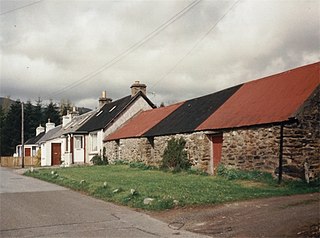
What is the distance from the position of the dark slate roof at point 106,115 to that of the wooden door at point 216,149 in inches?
702

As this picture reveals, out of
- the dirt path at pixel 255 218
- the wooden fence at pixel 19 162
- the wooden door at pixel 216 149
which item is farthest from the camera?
the wooden fence at pixel 19 162

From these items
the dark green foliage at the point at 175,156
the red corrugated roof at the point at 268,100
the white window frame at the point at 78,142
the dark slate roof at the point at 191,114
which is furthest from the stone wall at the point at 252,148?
the white window frame at the point at 78,142

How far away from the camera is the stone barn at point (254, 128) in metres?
15.5

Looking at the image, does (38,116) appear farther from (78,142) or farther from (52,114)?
(78,142)

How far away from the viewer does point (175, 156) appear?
23625 mm

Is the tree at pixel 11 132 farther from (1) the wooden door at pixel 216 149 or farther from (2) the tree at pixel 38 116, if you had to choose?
(1) the wooden door at pixel 216 149

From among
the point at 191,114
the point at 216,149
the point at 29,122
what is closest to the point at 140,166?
the point at 191,114

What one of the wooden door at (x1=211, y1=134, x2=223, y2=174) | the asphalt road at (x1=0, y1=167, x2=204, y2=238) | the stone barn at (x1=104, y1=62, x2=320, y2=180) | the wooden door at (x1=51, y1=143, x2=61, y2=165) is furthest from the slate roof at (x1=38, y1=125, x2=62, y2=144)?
the asphalt road at (x1=0, y1=167, x2=204, y2=238)

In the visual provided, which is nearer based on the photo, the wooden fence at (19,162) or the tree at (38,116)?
the wooden fence at (19,162)

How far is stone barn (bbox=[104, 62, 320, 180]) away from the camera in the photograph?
15.5 meters

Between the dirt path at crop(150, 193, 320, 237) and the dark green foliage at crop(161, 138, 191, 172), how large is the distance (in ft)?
34.7

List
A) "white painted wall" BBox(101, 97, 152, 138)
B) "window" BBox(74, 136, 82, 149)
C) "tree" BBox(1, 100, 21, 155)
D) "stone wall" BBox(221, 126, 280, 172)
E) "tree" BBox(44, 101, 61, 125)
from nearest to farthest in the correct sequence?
"stone wall" BBox(221, 126, 280, 172), "white painted wall" BBox(101, 97, 152, 138), "window" BBox(74, 136, 82, 149), "tree" BBox(1, 100, 21, 155), "tree" BBox(44, 101, 61, 125)

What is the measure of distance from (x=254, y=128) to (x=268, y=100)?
242 centimetres

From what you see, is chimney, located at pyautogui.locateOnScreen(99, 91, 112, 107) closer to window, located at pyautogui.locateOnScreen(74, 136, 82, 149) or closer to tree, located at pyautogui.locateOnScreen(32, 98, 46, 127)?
window, located at pyautogui.locateOnScreen(74, 136, 82, 149)
